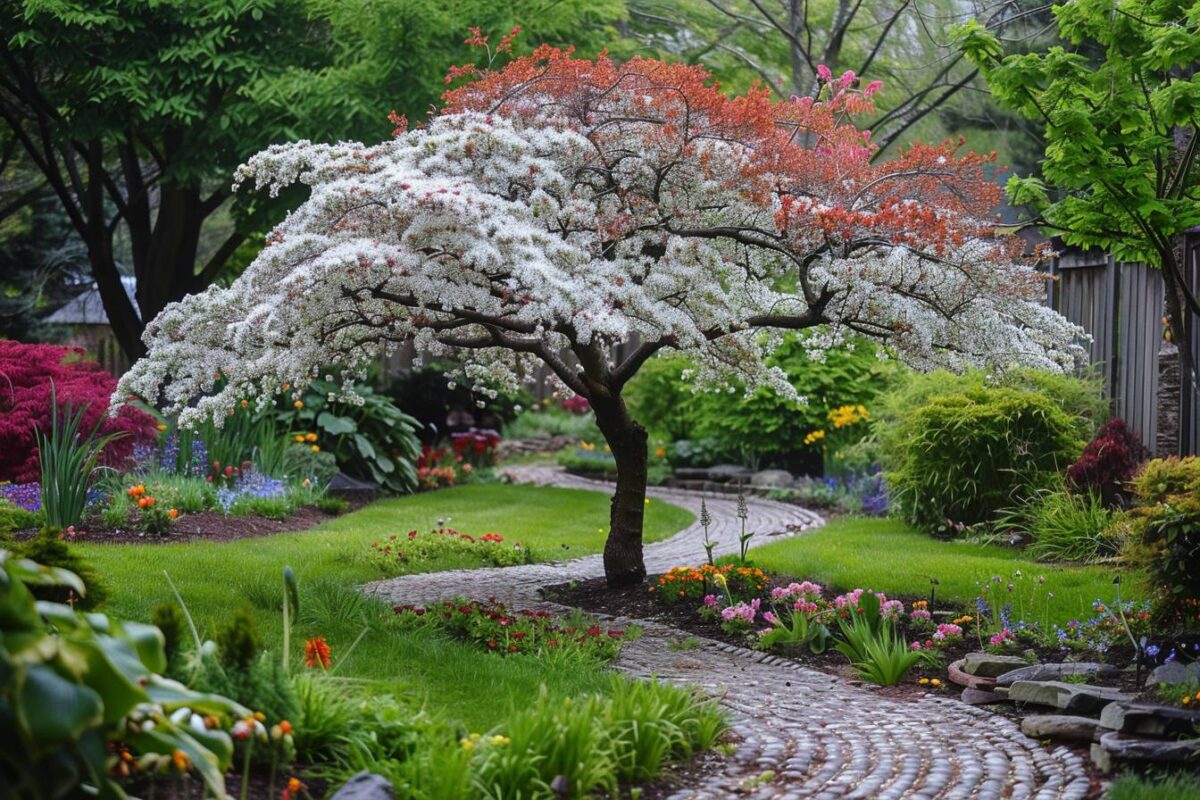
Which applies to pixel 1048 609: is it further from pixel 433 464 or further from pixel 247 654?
pixel 433 464

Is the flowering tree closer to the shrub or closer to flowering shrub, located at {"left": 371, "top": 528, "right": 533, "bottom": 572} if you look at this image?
flowering shrub, located at {"left": 371, "top": 528, "right": 533, "bottom": 572}

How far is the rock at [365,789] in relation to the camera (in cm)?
339

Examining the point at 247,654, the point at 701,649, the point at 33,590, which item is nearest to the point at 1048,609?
the point at 701,649

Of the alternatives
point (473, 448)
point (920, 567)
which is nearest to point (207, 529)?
point (920, 567)

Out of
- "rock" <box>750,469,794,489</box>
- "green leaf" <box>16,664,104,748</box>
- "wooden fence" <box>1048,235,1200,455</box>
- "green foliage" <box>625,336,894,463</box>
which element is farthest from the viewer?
"green foliage" <box>625,336,894,463</box>

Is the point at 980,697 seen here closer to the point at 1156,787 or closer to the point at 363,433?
the point at 1156,787

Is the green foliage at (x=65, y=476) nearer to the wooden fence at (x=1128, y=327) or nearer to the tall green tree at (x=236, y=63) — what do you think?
the tall green tree at (x=236, y=63)

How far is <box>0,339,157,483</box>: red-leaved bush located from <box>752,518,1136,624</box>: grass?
5.40 metres

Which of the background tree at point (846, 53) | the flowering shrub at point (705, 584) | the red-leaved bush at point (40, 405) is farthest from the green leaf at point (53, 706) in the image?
the background tree at point (846, 53)

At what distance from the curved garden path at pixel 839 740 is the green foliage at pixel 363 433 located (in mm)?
5558

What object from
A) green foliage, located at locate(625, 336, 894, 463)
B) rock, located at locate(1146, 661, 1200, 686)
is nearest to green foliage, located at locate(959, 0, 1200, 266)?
rock, located at locate(1146, 661, 1200, 686)

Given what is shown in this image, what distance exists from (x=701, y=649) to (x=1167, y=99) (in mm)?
3749

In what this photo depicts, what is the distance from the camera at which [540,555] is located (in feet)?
31.4

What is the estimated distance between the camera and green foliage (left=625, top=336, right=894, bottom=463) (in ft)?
46.5
